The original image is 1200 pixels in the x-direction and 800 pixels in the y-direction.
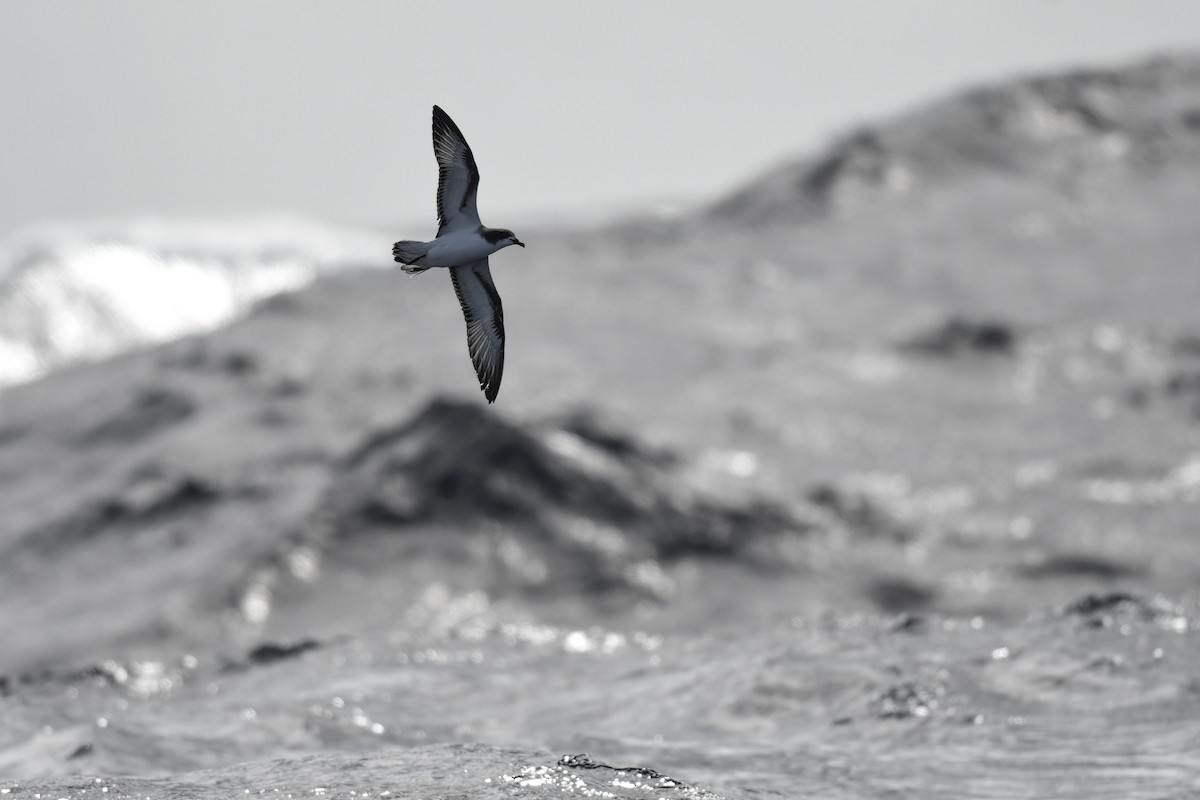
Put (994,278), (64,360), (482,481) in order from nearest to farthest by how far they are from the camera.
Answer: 1. (482,481)
2. (994,278)
3. (64,360)

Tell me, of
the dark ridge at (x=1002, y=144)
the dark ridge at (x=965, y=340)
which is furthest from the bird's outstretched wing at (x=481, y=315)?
the dark ridge at (x=1002, y=144)

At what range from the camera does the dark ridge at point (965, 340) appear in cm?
3638

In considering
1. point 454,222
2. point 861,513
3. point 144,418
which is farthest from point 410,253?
point 144,418

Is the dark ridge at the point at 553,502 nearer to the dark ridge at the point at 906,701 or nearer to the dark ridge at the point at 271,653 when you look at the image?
the dark ridge at the point at 271,653

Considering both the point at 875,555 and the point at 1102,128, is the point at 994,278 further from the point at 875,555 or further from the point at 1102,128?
the point at 875,555

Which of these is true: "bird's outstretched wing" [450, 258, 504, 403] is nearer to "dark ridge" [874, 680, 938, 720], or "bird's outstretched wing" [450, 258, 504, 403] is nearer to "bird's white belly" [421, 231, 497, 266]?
"bird's white belly" [421, 231, 497, 266]

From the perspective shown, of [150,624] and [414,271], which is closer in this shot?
[414,271]

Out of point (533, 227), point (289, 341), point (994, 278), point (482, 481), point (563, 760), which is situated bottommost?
point (563, 760)

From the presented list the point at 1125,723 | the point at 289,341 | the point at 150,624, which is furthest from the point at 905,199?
the point at 1125,723

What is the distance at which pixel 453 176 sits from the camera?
1323 cm

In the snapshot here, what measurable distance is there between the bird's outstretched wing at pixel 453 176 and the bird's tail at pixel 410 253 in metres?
0.24

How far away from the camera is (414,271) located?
13.3m

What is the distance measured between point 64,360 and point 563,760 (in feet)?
118

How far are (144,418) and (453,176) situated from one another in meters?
22.9
